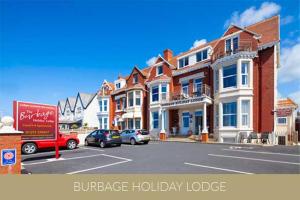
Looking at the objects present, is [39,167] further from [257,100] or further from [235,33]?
[235,33]

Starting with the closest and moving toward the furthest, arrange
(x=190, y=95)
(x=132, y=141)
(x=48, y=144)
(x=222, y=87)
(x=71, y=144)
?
(x=48, y=144) < (x=71, y=144) < (x=132, y=141) < (x=222, y=87) < (x=190, y=95)

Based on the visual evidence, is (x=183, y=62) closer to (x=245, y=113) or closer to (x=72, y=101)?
(x=245, y=113)

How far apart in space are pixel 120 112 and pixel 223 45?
1996cm

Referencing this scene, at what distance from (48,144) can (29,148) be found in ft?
4.19

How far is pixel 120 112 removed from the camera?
33906mm

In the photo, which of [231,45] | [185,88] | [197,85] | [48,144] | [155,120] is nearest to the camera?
[48,144]

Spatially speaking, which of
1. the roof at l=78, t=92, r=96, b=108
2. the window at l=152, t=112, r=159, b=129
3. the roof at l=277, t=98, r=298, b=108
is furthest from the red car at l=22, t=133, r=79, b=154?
the roof at l=78, t=92, r=96, b=108

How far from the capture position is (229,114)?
1916 cm

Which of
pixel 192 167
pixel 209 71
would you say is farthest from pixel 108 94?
pixel 192 167

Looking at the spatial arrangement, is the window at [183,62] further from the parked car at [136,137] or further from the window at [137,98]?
the parked car at [136,137]

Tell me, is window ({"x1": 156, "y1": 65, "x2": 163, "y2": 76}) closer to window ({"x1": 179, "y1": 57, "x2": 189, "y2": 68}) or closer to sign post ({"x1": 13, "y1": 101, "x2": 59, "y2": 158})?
window ({"x1": 179, "y1": 57, "x2": 189, "y2": 68})

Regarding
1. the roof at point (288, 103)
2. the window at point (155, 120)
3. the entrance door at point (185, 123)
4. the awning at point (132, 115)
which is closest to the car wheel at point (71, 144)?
the window at point (155, 120)

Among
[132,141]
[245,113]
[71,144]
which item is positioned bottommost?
[132,141]

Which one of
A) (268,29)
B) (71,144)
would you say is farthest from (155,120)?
(268,29)
